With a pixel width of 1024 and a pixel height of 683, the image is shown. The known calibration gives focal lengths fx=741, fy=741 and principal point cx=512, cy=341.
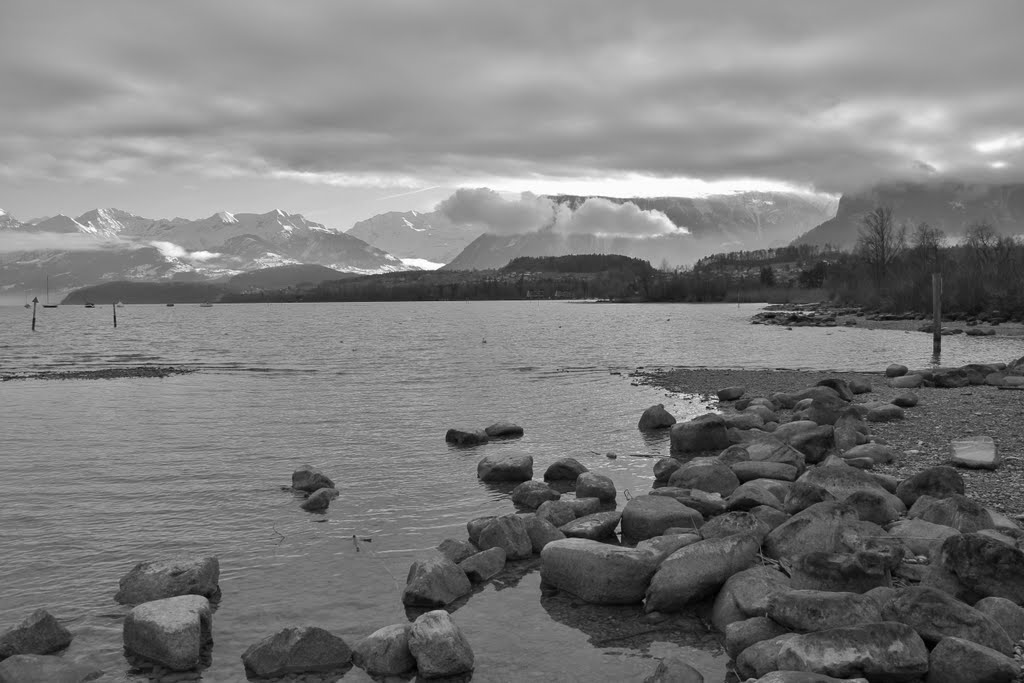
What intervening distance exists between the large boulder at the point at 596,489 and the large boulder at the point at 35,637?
376 inches

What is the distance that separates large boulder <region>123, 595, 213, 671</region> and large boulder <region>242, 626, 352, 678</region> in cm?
70

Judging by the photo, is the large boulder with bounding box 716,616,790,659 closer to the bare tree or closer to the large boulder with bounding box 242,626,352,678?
the large boulder with bounding box 242,626,352,678

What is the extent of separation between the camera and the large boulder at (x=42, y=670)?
834cm

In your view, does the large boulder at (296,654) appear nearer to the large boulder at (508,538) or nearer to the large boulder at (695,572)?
the large boulder at (508,538)

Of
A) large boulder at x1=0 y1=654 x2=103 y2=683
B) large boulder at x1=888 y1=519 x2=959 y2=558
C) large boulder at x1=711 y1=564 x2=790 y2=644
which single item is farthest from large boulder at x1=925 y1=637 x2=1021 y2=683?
large boulder at x1=0 y1=654 x2=103 y2=683

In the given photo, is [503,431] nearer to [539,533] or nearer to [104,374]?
[539,533]

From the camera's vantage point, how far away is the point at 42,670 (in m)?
8.54

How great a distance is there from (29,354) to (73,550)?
63637mm

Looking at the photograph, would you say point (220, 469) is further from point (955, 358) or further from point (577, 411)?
point (955, 358)

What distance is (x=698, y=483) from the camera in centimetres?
1528

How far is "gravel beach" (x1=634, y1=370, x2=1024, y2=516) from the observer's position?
549 inches

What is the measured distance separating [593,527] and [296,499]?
23.7 ft

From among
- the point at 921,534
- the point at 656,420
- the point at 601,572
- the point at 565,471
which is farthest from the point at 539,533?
the point at 656,420

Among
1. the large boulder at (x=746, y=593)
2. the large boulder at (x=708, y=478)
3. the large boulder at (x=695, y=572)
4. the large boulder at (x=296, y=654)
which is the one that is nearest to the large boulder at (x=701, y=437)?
the large boulder at (x=708, y=478)
